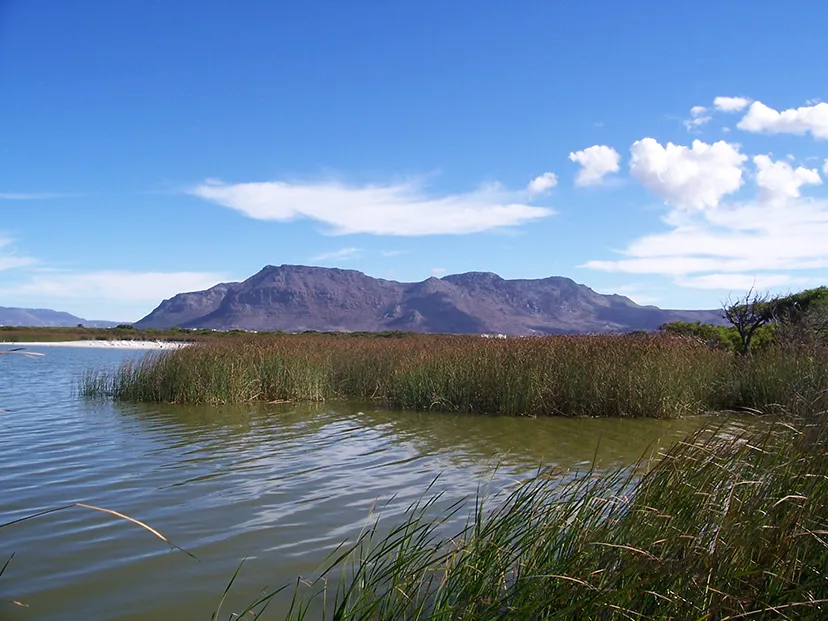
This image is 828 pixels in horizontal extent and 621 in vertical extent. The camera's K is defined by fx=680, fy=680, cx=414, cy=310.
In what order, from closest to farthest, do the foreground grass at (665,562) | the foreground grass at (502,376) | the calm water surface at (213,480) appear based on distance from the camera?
1. the foreground grass at (665,562)
2. the calm water surface at (213,480)
3. the foreground grass at (502,376)

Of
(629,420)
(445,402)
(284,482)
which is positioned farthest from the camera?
(445,402)

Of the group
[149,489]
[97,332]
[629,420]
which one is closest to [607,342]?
[629,420]

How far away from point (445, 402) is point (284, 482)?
638cm

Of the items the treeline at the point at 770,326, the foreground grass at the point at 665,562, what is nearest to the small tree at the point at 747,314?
the treeline at the point at 770,326

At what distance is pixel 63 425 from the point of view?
10898 mm

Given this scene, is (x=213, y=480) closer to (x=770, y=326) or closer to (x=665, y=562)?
(x=665, y=562)

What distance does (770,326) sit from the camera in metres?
22.5

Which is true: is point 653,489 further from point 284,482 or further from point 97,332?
point 97,332

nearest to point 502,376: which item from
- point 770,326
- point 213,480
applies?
point 213,480

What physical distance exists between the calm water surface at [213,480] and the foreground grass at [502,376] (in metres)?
0.72

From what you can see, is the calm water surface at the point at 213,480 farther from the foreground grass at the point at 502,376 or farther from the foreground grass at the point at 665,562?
the foreground grass at the point at 665,562

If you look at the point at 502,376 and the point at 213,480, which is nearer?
the point at 213,480

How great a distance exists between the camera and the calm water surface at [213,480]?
4375 mm

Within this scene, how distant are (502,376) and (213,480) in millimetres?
6748
